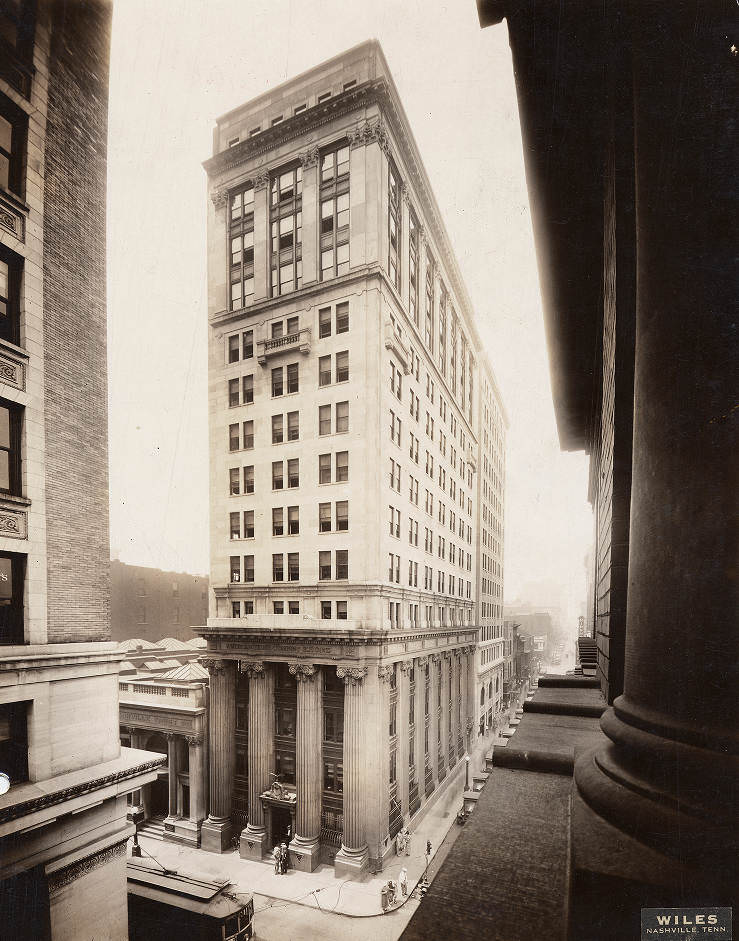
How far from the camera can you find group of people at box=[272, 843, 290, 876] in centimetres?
2706

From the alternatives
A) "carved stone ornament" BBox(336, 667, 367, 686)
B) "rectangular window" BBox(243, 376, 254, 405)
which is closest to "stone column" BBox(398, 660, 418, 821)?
"carved stone ornament" BBox(336, 667, 367, 686)

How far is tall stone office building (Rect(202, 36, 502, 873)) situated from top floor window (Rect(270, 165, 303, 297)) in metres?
0.13

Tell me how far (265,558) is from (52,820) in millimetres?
21158

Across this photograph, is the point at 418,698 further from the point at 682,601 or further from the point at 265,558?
the point at 682,601

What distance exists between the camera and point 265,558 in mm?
31750

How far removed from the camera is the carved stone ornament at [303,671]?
1154 inches

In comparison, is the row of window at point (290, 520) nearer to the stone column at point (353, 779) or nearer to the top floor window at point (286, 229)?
the stone column at point (353, 779)

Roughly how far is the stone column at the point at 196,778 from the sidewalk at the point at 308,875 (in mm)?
1812

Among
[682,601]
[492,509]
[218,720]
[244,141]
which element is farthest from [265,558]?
[492,509]

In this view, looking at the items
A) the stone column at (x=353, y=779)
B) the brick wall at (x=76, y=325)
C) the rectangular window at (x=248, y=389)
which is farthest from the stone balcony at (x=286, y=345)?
the stone column at (x=353, y=779)

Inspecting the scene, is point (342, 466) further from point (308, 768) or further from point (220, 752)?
point (220, 752)

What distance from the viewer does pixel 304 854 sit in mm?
27516

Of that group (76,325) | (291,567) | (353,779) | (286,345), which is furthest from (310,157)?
(353,779)

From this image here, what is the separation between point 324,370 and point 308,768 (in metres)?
23.1
